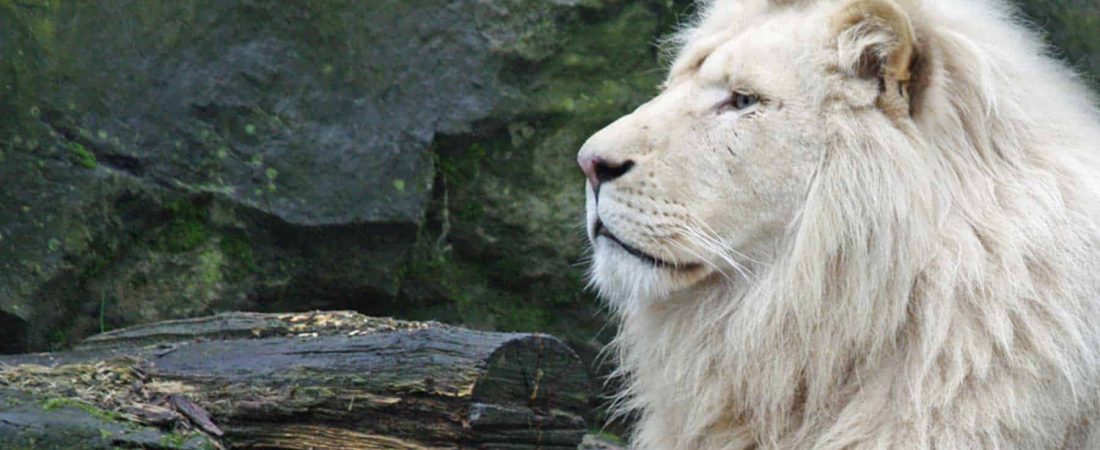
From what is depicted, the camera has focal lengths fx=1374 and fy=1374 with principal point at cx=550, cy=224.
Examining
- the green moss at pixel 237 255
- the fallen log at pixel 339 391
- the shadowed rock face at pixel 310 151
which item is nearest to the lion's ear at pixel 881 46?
the fallen log at pixel 339 391

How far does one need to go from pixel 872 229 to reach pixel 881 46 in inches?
15.1

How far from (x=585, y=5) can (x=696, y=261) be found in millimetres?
2816

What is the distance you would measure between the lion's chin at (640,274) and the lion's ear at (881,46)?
1.74 ft

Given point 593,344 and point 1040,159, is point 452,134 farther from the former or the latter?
point 1040,159

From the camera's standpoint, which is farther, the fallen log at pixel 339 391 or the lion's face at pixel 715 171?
the fallen log at pixel 339 391

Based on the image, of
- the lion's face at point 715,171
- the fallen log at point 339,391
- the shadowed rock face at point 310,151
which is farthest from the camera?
the shadowed rock face at point 310,151

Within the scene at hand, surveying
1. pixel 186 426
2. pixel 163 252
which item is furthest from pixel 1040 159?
pixel 163 252

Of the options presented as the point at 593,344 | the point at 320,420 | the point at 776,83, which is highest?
the point at 776,83

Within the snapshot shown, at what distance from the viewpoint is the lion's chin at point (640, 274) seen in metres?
2.94

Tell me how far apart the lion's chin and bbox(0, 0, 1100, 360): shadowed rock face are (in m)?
1.78

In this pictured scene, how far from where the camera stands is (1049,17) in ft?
18.3

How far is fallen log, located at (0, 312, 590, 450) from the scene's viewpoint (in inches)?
143

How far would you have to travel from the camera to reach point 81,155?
4797 mm

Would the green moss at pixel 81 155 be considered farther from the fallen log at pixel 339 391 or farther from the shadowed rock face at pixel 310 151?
the fallen log at pixel 339 391
